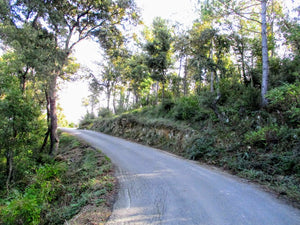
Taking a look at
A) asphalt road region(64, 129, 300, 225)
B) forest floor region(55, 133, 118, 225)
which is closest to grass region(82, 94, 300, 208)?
asphalt road region(64, 129, 300, 225)

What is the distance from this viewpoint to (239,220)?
150 inches

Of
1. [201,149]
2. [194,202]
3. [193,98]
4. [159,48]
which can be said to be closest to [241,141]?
[201,149]

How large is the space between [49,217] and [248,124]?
9.26 metres

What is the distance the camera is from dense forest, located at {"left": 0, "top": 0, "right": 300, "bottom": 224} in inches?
279

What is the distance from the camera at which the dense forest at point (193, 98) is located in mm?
7090

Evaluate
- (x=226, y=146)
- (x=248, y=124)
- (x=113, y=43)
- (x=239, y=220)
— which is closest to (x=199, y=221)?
(x=239, y=220)

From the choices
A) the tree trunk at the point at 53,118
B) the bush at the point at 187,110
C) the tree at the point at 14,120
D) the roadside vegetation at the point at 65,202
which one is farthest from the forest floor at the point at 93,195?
the bush at the point at 187,110

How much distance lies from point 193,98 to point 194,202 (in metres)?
11.6

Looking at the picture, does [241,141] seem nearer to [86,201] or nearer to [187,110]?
[187,110]

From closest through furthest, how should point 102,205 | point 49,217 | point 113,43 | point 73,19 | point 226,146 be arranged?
point 102,205, point 49,217, point 226,146, point 73,19, point 113,43

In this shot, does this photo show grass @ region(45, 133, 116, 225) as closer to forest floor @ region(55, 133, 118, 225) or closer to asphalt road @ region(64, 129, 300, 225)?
forest floor @ region(55, 133, 118, 225)

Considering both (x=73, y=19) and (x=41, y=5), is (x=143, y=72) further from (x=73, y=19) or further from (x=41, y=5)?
(x=41, y=5)

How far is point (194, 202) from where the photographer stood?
4.62 metres

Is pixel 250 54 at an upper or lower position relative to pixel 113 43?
lower
